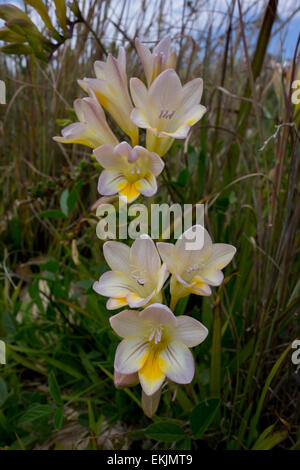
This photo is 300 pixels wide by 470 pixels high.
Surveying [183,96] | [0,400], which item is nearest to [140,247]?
[183,96]

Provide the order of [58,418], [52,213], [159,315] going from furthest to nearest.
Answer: [52,213], [58,418], [159,315]

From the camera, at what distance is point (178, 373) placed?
508 millimetres

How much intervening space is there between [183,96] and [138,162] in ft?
0.42

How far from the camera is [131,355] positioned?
1.76 ft

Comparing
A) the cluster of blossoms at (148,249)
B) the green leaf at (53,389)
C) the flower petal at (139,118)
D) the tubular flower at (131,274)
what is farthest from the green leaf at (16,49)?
the green leaf at (53,389)

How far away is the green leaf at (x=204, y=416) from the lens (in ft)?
2.27

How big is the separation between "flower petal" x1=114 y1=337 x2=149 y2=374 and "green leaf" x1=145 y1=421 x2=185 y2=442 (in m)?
0.23

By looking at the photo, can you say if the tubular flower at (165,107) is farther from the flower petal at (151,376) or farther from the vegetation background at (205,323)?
the flower petal at (151,376)

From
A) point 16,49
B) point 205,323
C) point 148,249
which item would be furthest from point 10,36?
point 205,323

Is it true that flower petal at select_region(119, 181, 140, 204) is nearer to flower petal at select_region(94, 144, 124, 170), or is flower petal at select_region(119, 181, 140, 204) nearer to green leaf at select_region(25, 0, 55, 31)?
flower petal at select_region(94, 144, 124, 170)

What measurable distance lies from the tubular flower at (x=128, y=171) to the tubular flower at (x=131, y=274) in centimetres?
7

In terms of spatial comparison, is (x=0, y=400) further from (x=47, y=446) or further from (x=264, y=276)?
(x=264, y=276)

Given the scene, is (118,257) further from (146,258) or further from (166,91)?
(166,91)

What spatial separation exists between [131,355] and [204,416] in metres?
0.26
